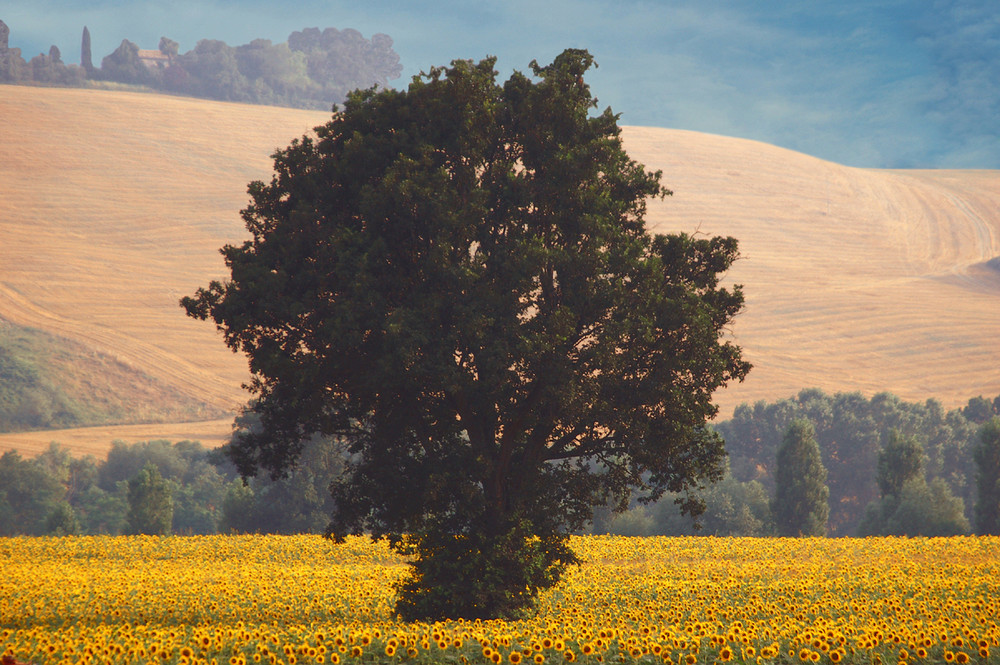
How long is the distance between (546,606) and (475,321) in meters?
7.17

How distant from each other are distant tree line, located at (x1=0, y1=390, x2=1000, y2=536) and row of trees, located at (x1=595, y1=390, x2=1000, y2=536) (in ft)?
0.40

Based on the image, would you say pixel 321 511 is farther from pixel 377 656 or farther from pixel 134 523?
pixel 377 656

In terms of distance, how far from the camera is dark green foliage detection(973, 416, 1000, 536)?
198 ft

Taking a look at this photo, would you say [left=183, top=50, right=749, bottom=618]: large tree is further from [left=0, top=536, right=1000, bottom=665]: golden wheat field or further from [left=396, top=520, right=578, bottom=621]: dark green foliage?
[left=0, top=536, right=1000, bottom=665]: golden wheat field

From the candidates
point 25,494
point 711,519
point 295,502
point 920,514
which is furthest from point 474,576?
point 25,494

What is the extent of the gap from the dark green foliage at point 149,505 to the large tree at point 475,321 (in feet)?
143

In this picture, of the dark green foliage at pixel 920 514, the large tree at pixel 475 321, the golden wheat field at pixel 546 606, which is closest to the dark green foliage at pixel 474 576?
the large tree at pixel 475 321

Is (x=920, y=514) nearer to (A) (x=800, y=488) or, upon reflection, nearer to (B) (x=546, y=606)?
(A) (x=800, y=488)

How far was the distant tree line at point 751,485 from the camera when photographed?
60.4 metres

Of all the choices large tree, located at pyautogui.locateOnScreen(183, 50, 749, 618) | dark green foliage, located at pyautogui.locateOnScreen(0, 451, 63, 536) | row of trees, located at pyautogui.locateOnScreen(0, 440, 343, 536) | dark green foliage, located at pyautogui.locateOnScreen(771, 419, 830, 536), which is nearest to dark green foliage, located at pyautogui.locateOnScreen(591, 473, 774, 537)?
dark green foliage, located at pyautogui.locateOnScreen(771, 419, 830, 536)

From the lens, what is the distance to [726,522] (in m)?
66.5

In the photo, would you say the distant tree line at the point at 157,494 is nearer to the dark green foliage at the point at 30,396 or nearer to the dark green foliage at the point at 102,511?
the dark green foliage at the point at 102,511

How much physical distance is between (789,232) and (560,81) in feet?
622

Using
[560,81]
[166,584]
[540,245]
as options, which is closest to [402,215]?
[540,245]
